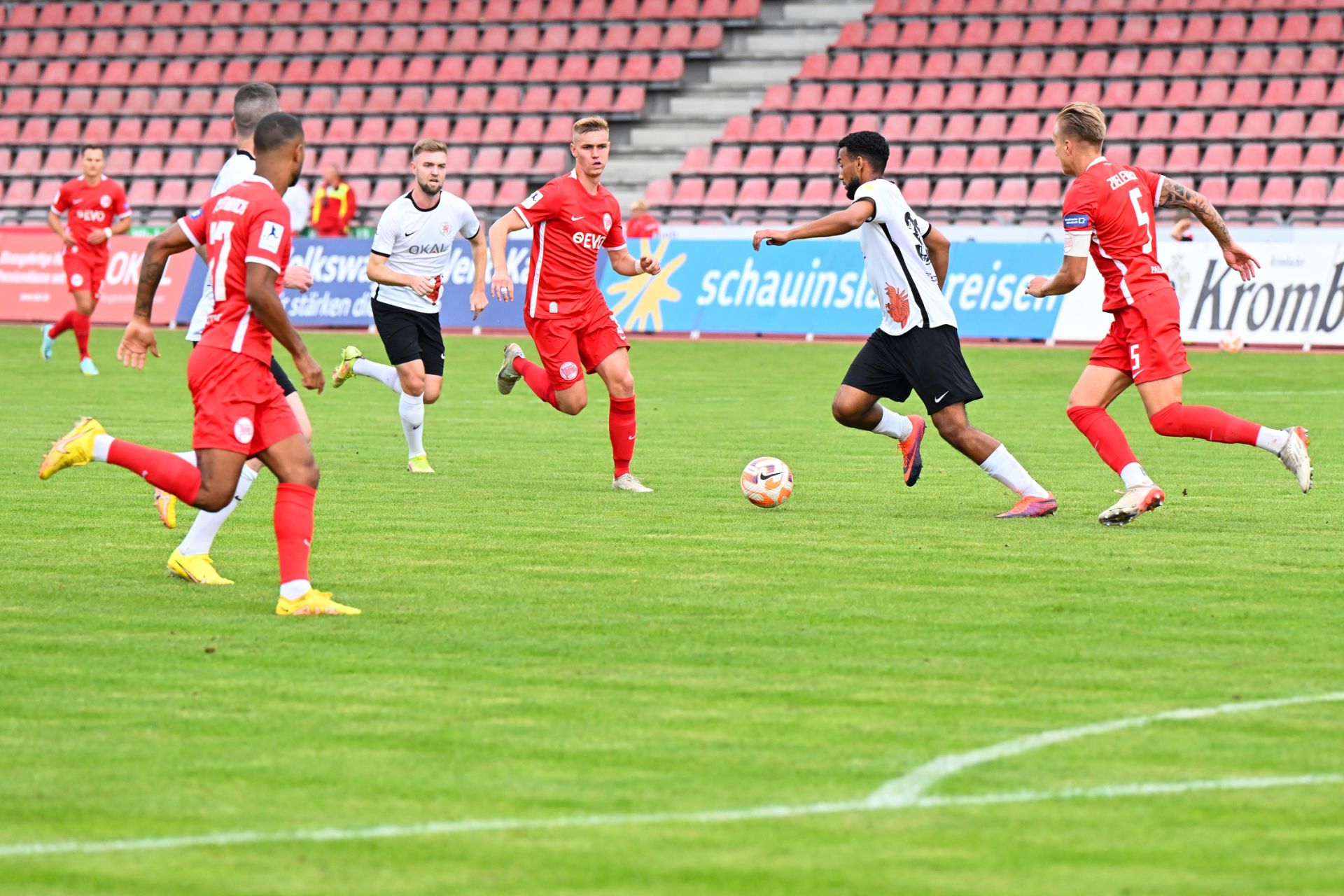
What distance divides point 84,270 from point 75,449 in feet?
55.3

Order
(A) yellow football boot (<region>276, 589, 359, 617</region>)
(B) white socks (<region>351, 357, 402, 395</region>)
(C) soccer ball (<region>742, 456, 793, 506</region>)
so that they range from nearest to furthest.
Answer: (A) yellow football boot (<region>276, 589, 359, 617</region>) → (C) soccer ball (<region>742, 456, 793, 506</region>) → (B) white socks (<region>351, 357, 402, 395</region>)

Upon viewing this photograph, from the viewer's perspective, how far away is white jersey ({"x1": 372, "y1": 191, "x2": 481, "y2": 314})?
1380 cm

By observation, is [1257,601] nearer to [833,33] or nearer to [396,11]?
[833,33]

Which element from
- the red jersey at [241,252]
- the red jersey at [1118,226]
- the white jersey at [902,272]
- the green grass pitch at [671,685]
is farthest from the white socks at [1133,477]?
the red jersey at [241,252]

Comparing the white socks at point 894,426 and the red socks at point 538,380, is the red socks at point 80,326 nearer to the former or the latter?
the red socks at point 538,380

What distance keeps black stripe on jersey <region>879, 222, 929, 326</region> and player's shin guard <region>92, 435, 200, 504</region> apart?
4466 millimetres

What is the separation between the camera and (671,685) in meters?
6.25

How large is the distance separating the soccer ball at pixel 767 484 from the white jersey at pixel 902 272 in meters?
1.02

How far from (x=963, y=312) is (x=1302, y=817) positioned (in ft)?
73.9

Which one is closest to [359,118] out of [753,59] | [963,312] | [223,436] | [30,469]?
[753,59]

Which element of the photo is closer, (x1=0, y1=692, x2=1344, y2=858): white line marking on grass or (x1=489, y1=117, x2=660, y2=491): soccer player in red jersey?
(x1=0, y1=692, x2=1344, y2=858): white line marking on grass

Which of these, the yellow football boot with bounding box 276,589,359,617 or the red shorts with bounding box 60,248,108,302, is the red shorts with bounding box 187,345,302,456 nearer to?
the yellow football boot with bounding box 276,589,359,617

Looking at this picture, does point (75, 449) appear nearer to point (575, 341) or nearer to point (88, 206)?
point (575, 341)

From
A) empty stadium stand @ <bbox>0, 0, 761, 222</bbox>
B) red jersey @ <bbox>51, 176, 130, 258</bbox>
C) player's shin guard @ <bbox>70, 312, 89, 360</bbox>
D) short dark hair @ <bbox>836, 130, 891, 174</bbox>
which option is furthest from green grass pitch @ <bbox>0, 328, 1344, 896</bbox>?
empty stadium stand @ <bbox>0, 0, 761, 222</bbox>
